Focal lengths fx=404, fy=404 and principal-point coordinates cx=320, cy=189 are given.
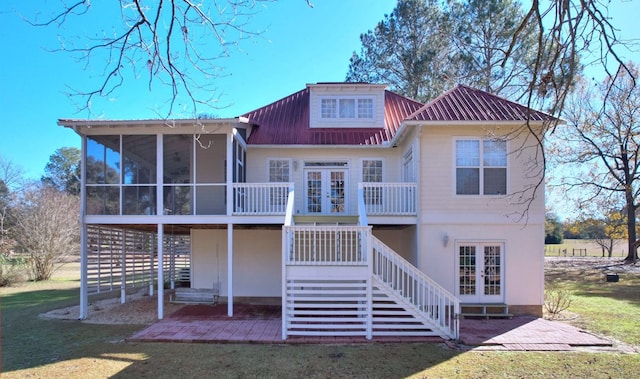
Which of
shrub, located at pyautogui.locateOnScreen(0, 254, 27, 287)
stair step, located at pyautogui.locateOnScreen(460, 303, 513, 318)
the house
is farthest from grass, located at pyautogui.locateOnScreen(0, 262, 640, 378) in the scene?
shrub, located at pyautogui.locateOnScreen(0, 254, 27, 287)

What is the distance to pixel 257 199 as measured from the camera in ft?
36.3

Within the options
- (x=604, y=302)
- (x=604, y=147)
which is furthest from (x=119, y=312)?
(x=604, y=147)

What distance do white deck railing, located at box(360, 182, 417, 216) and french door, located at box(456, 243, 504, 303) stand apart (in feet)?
5.59

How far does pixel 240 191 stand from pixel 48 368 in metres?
5.81

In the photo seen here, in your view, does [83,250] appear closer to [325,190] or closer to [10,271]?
[325,190]

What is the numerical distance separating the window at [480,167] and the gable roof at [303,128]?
2562 millimetres

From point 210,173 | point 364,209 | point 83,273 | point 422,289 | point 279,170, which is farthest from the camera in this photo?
point 279,170

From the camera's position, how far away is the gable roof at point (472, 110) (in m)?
10.5

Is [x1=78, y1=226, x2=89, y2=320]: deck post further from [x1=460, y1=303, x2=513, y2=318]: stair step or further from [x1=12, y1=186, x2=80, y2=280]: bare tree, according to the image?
[x1=12, y1=186, x2=80, y2=280]: bare tree

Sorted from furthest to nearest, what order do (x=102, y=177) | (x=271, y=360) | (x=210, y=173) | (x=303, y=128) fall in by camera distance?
(x=303, y=128) → (x=210, y=173) → (x=102, y=177) → (x=271, y=360)

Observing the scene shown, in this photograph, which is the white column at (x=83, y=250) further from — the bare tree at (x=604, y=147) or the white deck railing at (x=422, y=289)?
the bare tree at (x=604, y=147)

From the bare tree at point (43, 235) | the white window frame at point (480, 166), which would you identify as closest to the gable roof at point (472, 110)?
the white window frame at point (480, 166)

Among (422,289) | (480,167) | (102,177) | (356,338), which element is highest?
(480,167)

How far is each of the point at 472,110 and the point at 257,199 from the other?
6.33 metres
